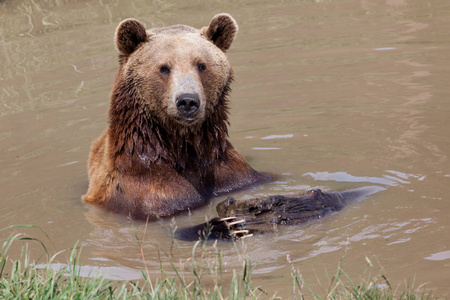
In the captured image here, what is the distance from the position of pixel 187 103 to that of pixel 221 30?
1163 mm

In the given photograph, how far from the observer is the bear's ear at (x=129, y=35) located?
6.67 meters

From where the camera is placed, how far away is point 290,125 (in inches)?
362

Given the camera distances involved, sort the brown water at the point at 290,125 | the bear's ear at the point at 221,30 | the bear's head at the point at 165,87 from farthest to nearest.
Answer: the bear's ear at the point at 221,30
the bear's head at the point at 165,87
the brown water at the point at 290,125

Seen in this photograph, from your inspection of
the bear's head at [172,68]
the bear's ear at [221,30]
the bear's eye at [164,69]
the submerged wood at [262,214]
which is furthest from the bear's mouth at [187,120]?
the bear's ear at [221,30]

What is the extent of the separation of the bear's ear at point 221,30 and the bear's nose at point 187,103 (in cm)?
102

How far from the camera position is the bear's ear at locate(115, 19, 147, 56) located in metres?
6.67

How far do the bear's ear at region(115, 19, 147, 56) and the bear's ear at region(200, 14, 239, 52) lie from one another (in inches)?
25.4

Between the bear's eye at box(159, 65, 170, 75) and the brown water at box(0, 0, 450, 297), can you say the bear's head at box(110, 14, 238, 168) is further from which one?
the brown water at box(0, 0, 450, 297)

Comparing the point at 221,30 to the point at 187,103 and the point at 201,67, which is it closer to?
the point at 201,67

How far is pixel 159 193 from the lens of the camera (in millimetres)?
6801

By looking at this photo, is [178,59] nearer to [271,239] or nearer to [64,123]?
[271,239]

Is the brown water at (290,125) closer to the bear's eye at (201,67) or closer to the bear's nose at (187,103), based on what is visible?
the bear's nose at (187,103)

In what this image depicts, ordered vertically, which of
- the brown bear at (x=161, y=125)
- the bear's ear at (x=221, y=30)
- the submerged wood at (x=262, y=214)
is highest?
the bear's ear at (x=221, y=30)

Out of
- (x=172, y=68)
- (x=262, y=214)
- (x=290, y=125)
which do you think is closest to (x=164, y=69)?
(x=172, y=68)
